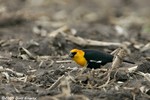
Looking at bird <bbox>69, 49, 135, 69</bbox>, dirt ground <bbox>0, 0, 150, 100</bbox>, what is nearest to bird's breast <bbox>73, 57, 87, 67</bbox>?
bird <bbox>69, 49, 135, 69</bbox>

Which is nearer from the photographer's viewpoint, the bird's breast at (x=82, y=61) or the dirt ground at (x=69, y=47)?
the dirt ground at (x=69, y=47)

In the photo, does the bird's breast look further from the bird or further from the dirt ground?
the dirt ground

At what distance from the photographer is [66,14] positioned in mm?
18188

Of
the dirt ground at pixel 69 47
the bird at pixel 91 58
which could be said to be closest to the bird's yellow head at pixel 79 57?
the bird at pixel 91 58

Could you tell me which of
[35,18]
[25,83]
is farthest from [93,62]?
[35,18]

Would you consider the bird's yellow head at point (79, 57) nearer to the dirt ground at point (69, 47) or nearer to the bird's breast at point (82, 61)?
the bird's breast at point (82, 61)

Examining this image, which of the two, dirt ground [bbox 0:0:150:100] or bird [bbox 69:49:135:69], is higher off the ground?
bird [bbox 69:49:135:69]

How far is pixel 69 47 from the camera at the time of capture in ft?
40.5

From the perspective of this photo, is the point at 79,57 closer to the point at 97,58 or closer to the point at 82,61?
the point at 82,61

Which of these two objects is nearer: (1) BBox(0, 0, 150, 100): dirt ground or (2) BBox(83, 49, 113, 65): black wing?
(1) BBox(0, 0, 150, 100): dirt ground

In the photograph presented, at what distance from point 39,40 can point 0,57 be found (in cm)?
177

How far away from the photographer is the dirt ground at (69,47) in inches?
333

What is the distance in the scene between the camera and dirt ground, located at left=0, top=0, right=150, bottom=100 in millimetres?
8453

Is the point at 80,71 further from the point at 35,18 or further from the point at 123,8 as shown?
the point at 123,8
